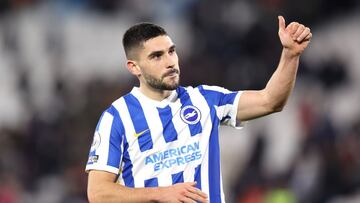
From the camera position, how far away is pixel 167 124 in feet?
18.5

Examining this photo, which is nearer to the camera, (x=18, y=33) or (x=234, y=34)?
(x=234, y=34)

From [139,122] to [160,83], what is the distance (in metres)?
0.26

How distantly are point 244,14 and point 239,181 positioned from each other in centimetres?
415

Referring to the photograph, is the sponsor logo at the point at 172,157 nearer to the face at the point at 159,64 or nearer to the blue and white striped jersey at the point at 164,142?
the blue and white striped jersey at the point at 164,142

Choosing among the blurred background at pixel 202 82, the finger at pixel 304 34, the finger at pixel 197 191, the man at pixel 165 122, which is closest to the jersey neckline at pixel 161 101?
the man at pixel 165 122

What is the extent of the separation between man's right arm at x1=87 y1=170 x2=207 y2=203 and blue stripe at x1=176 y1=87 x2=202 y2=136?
0.44 m

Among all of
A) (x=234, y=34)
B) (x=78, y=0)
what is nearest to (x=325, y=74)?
(x=234, y=34)

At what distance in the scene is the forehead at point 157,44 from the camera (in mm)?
5637

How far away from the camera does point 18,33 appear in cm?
1567

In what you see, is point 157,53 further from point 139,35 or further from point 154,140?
point 154,140

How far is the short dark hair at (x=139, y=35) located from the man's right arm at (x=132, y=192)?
776 mm

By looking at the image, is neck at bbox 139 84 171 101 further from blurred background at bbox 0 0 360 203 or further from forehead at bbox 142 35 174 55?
blurred background at bbox 0 0 360 203

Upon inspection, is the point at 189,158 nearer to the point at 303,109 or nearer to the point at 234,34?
the point at 303,109

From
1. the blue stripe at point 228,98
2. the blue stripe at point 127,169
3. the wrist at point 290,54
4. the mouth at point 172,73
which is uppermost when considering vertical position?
the mouth at point 172,73
